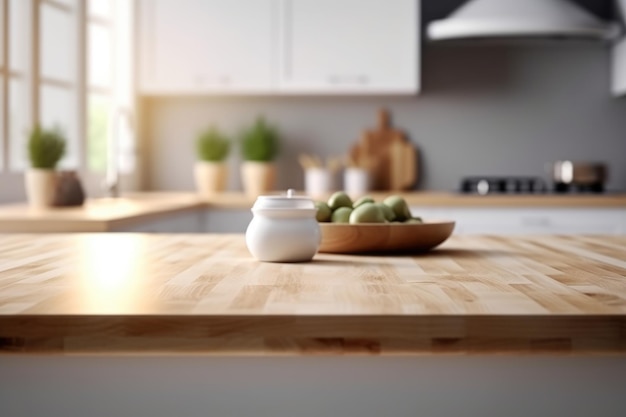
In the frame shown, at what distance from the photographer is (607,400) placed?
1021mm

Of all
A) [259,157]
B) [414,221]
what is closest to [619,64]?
[259,157]

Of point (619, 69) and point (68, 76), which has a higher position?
point (619, 69)

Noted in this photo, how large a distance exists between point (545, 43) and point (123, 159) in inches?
94.4

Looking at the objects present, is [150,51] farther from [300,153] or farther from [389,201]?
[389,201]

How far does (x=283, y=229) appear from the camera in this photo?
1.51 meters

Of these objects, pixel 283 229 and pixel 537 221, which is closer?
pixel 283 229

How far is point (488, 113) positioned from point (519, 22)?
2.71 feet

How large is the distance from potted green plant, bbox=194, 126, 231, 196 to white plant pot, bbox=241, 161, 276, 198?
0.13m

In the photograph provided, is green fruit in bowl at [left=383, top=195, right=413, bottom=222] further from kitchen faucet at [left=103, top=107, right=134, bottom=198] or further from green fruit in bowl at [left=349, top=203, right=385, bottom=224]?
kitchen faucet at [left=103, top=107, right=134, bottom=198]

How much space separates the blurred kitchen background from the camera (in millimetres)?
4527

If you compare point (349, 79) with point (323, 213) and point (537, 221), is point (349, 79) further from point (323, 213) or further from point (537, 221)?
point (323, 213)

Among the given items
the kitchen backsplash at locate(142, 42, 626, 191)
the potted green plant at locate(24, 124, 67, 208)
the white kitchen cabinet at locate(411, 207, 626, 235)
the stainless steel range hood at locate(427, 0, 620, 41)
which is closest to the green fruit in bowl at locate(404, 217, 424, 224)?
the potted green plant at locate(24, 124, 67, 208)

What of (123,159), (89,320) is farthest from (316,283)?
(123,159)

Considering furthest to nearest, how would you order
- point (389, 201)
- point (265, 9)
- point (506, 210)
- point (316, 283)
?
point (265, 9)
point (506, 210)
point (389, 201)
point (316, 283)
